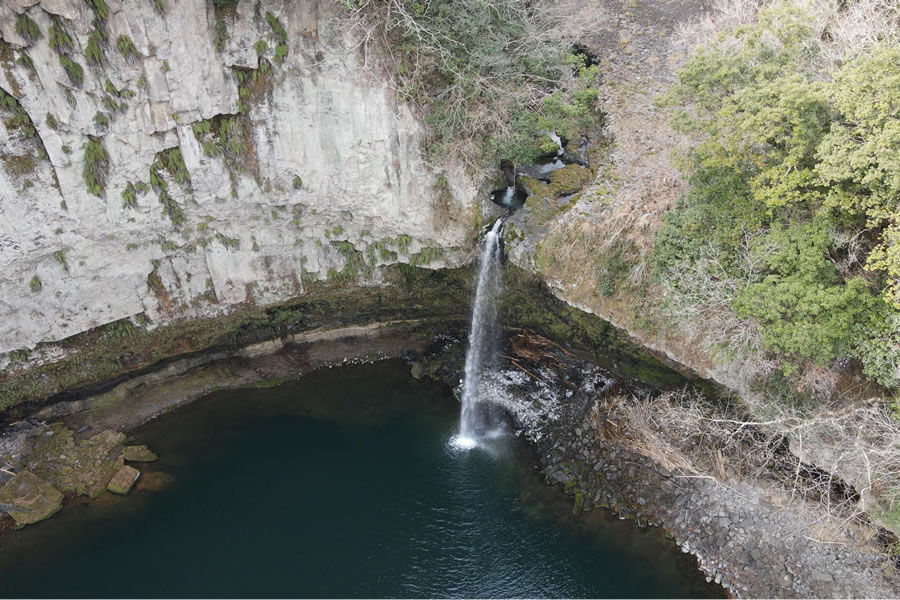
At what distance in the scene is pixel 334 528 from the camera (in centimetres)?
1902

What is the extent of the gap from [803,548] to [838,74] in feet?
42.7

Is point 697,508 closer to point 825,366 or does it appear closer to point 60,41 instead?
point 825,366

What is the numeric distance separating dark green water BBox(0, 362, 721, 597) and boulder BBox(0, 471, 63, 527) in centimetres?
36

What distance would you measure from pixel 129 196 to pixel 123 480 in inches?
366

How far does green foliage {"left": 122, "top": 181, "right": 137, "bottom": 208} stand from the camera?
1867 cm

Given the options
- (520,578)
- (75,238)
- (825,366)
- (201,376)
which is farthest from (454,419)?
(75,238)

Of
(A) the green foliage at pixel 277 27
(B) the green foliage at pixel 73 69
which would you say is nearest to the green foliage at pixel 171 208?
(B) the green foliage at pixel 73 69

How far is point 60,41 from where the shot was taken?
51.4 ft

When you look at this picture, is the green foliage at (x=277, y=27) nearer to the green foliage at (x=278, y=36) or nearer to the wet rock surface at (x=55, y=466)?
the green foliage at (x=278, y=36)

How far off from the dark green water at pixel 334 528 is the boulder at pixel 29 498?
359 mm

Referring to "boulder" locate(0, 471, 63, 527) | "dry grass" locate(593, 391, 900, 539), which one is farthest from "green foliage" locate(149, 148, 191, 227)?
"dry grass" locate(593, 391, 900, 539)

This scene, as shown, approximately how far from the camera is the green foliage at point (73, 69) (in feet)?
52.3

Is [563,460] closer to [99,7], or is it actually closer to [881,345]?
[881,345]

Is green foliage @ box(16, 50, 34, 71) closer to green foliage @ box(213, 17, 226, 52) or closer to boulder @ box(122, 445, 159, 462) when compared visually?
green foliage @ box(213, 17, 226, 52)
